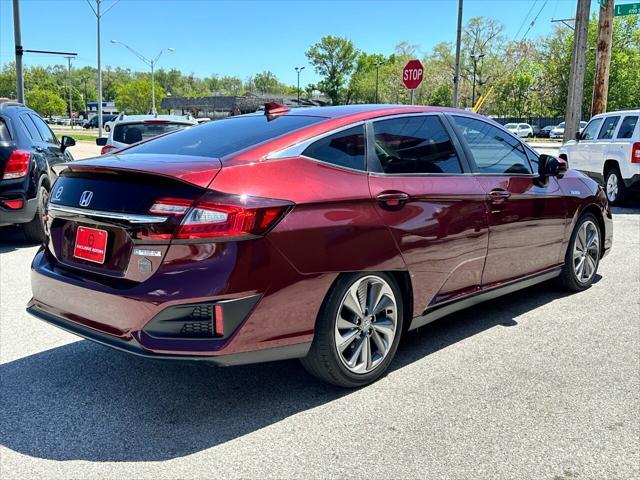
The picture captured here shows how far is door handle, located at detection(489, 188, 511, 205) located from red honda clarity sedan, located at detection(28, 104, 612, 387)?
15 millimetres

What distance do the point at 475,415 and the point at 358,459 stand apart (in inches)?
31.2

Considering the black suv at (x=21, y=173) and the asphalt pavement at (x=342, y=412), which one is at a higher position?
the black suv at (x=21, y=173)

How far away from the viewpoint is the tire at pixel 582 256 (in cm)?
544

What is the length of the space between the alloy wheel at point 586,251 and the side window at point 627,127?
687 centimetres

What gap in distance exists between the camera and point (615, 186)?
12.0 meters

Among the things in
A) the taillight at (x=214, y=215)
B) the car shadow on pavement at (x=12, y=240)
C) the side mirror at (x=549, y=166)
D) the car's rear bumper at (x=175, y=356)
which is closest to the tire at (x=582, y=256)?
the side mirror at (x=549, y=166)

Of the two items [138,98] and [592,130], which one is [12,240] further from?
[138,98]

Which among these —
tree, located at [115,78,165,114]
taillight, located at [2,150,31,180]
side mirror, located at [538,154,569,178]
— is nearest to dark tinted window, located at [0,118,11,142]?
taillight, located at [2,150,31,180]

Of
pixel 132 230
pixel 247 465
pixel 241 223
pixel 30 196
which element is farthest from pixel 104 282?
pixel 30 196

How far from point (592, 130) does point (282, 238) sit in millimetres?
11632

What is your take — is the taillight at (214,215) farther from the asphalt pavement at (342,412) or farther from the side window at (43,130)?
the side window at (43,130)

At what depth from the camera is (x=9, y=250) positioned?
7559 mm

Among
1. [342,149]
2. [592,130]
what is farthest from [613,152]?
[342,149]

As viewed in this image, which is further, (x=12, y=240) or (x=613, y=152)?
(x=613, y=152)
